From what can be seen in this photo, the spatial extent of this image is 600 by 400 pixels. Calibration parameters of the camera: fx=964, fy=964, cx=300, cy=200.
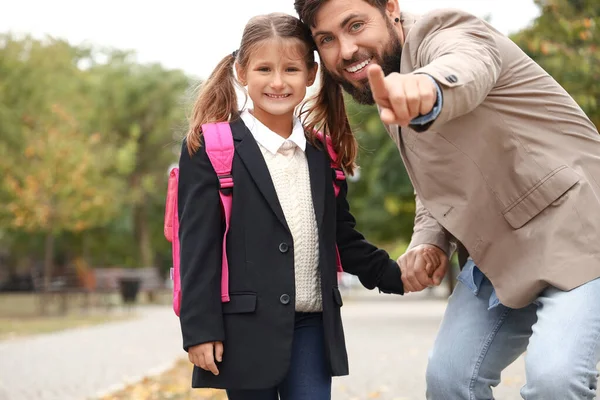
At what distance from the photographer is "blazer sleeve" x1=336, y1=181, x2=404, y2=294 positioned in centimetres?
404

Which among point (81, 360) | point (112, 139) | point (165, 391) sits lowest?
point (81, 360)

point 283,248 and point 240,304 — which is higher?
point 283,248

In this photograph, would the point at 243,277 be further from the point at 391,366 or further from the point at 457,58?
the point at 391,366

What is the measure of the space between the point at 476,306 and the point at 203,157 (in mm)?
1176

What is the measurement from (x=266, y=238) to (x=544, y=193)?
105 cm

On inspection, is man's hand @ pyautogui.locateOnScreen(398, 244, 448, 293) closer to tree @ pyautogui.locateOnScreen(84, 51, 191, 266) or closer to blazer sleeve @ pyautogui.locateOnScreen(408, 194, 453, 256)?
blazer sleeve @ pyautogui.locateOnScreen(408, 194, 453, 256)

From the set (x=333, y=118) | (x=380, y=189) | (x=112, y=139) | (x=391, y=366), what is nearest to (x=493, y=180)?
(x=333, y=118)

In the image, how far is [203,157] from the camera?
12.0ft

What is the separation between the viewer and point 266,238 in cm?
362

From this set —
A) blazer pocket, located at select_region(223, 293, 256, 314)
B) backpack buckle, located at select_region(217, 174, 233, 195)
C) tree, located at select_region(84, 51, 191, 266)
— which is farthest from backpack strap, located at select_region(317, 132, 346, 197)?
tree, located at select_region(84, 51, 191, 266)

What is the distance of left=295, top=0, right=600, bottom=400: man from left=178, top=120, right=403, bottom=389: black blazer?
0.51 metres

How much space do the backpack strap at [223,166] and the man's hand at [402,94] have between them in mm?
1166

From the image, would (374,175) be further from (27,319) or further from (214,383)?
(214,383)

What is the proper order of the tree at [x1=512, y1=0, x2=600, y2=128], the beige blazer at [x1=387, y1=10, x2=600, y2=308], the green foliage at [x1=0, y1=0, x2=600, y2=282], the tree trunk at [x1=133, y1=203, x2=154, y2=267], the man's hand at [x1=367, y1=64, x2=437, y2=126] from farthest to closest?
the tree trunk at [x1=133, y1=203, x2=154, y2=267]
the green foliage at [x1=0, y1=0, x2=600, y2=282]
the tree at [x1=512, y1=0, x2=600, y2=128]
the beige blazer at [x1=387, y1=10, x2=600, y2=308]
the man's hand at [x1=367, y1=64, x2=437, y2=126]
